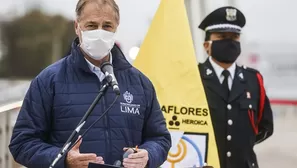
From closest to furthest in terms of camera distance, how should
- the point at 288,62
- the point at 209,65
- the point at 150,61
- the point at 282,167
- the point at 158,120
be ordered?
the point at 158,120, the point at 150,61, the point at 209,65, the point at 282,167, the point at 288,62

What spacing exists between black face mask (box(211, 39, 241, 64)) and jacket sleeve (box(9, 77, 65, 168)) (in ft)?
5.75

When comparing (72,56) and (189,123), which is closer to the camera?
(72,56)

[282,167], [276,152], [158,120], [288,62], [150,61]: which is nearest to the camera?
[158,120]

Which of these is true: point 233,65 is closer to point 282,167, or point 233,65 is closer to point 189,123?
point 189,123

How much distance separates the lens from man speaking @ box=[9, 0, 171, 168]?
101 inches

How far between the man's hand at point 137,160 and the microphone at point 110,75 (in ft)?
0.88

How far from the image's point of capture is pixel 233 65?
13.7 ft

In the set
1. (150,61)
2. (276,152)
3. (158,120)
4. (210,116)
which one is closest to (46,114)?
(158,120)

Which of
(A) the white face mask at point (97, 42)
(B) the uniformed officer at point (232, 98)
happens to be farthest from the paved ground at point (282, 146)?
(A) the white face mask at point (97, 42)

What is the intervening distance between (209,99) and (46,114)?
5.50 ft

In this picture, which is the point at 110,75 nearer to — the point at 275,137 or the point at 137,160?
the point at 137,160

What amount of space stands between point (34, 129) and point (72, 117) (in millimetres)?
152

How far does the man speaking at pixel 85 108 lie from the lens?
255 centimetres

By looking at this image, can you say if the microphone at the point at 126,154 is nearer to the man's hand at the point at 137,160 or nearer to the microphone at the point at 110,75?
the man's hand at the point at 137,160
